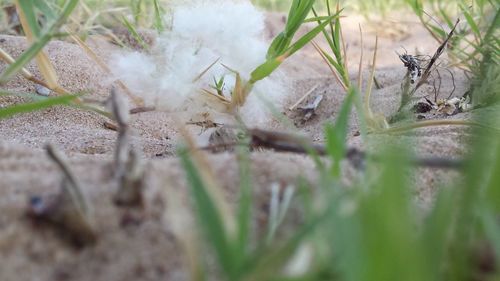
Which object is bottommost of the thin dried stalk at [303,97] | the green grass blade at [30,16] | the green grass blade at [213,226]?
the green grass blade at [213,226]

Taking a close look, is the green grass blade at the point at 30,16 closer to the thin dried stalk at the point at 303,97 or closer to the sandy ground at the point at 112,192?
the sandy ground at the point at 112,192

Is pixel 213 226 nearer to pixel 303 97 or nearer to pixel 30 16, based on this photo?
pixel 30 16

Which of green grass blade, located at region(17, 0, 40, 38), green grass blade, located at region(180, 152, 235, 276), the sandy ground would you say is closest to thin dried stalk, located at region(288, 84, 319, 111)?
the sandy ground

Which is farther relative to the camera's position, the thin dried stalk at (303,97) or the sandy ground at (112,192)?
the thin dried stalk at (303,97)

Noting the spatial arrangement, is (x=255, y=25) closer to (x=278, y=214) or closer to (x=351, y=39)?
(x=278, y=214)

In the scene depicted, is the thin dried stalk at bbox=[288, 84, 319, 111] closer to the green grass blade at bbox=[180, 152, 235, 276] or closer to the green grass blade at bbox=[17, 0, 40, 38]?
the green grass blade at bbox=[17, 0, 40, 38]

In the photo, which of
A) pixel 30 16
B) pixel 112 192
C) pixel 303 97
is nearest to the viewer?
pixel 112 192

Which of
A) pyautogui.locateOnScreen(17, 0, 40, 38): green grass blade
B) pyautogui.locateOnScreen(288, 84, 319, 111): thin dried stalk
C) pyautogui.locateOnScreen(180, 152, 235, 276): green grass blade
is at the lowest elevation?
pyautogui.locateOnScreen(180, 152, 235, 276): green grass blade

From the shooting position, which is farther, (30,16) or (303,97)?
(303,97)

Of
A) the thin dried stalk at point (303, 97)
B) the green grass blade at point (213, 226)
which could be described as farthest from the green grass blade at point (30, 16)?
the thin dried stalk at point (303, 97)

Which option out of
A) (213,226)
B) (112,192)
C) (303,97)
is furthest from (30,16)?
(303,97)

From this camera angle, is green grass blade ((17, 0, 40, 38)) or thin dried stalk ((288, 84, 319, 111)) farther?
thin dried stalk ((288, 84, 319, 111))
